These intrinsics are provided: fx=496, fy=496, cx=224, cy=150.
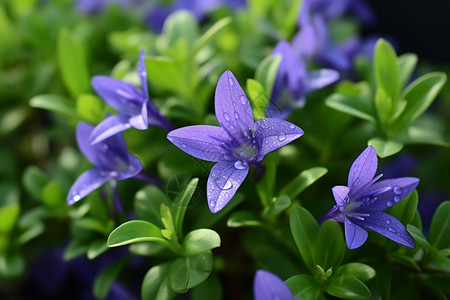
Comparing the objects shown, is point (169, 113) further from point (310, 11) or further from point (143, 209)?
point (310, 11)

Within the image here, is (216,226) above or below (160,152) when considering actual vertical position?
below

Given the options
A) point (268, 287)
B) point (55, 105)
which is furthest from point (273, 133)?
point (55, 105)

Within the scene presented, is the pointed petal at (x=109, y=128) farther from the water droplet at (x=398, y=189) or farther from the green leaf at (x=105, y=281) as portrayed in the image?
the water droplet at (x=398, y=189)

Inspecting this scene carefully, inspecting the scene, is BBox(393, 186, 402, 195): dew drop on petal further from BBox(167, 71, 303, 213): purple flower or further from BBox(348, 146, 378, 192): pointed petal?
BBox(167, 71, 303, 213): purple flower

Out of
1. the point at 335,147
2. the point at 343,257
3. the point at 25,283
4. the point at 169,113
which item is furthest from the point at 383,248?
the point at 25,283

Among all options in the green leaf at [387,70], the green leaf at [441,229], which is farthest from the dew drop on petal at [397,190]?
the green leaf at [387,70]

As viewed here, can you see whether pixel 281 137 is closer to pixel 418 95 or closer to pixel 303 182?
pixel 303 182

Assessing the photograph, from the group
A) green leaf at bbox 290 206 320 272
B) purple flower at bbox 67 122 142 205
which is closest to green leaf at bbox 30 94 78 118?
purple flower at bbox 67 122 142 205
